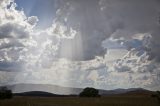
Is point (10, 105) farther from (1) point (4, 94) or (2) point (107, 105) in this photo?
(1) point (4, 94)

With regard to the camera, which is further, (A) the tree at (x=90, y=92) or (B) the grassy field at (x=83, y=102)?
(A) the tree at (x=90, y=92)

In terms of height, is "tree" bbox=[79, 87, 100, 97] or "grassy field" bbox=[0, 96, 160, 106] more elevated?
"tree" bbox=[79, 87, 100, 97]

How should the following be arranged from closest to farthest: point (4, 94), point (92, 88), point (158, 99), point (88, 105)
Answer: point (88, 105)
point (158, 99)
point (4, 94)
point (92, 88)

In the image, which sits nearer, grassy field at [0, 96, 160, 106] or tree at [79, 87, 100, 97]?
grassy field at [0, 96, 160, 106]

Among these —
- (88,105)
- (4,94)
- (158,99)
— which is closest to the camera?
(88,105)

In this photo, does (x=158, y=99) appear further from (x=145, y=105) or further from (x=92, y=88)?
(x=92, y=88)

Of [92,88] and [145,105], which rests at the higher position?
[92,88]

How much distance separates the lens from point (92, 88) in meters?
178

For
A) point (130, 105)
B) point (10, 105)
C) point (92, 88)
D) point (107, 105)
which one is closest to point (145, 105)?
point (130, 105)

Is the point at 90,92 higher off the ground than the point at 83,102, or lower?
higher

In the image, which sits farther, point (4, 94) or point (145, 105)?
point (4, 94)

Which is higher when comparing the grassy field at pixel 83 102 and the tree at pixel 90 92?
the tree at pixel 90 92

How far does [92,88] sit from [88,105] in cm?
8018

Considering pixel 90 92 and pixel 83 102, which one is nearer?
pixel 83 102
